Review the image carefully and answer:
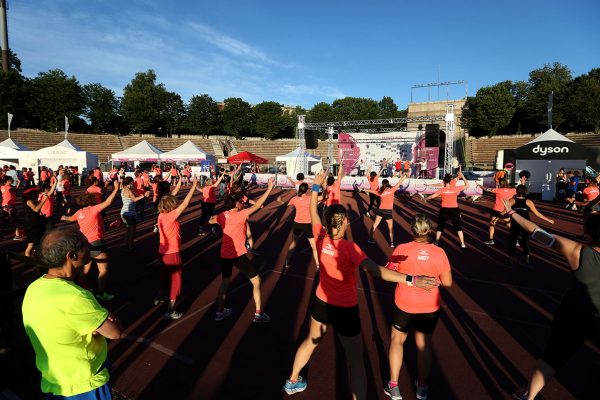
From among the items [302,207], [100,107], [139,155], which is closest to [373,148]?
[139,155]

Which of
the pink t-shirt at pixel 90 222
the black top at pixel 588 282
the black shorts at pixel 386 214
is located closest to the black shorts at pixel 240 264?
the pink t-shirt at pixel 90 222

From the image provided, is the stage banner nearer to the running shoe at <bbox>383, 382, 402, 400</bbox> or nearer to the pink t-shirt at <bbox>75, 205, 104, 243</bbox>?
the pink t-shirt at <bbox>75, 205, 104, 243</bbox>

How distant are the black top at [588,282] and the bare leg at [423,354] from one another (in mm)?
1226

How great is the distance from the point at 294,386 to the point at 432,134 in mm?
23154

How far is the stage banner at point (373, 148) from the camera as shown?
3284cm

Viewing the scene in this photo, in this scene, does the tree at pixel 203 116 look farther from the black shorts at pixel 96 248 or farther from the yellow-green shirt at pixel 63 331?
the yellow-green shirt at pixel 63 331

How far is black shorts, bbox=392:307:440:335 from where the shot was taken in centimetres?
305

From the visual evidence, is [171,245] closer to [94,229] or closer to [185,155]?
[94,229]

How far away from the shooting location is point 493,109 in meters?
58.6

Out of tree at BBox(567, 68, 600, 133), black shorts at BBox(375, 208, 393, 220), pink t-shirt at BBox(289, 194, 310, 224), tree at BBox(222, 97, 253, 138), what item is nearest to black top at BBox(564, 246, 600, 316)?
pink t-shirt at BBox(289, 194, 310, 224)

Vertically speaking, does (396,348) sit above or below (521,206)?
below

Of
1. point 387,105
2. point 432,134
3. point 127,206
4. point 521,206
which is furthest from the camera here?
point 387,105

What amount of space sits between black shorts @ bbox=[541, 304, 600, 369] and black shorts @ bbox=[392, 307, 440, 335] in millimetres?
959

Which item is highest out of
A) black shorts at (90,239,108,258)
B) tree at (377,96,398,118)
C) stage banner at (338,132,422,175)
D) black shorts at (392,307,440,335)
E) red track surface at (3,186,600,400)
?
tree at (377,96,398,118)
